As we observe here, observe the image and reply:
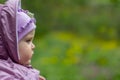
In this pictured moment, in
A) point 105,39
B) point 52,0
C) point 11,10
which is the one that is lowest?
Answer: point 105,39

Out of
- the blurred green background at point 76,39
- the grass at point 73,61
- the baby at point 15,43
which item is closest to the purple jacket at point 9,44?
the baby at point 15,43

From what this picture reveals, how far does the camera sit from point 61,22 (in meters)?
18.5

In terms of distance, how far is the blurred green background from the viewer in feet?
40.2

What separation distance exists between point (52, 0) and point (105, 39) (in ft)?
13.0

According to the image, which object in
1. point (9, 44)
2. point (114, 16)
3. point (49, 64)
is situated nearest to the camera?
point (9, 44)

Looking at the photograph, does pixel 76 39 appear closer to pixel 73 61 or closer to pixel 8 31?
pixel 73 61

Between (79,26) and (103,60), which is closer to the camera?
(103,60)

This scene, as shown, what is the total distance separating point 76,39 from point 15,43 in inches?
619

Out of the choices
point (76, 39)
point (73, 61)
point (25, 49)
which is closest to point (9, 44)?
point (25, 49)

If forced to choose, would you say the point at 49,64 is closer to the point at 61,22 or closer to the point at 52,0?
the point at 52,0

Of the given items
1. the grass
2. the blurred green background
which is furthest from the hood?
the grass

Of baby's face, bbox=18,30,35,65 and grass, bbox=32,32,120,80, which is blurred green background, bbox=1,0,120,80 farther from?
baby's face, bbox=18,30,35,65

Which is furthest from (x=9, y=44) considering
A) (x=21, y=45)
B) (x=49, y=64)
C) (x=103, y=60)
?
(x=103, y=60)

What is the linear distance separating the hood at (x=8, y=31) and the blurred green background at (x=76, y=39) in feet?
13.2
